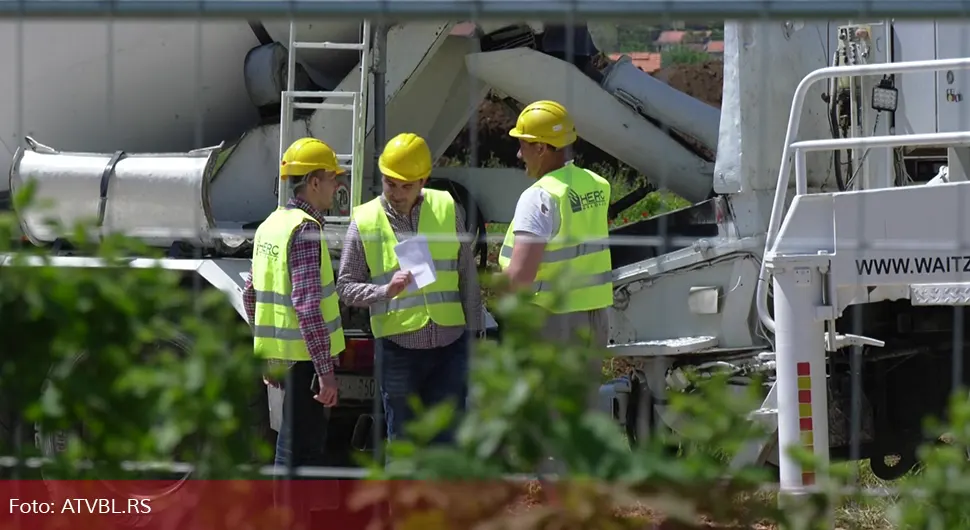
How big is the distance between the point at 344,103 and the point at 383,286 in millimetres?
1485

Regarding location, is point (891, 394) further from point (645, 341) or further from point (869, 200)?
point (869, 200)

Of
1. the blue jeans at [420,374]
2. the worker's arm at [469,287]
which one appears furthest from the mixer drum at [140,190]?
the worker's arm at [469,287]

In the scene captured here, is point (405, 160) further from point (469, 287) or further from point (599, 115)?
point (599, 115)

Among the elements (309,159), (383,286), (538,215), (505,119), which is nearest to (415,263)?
(383,286)

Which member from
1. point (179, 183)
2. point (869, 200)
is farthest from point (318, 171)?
point (869, 200)

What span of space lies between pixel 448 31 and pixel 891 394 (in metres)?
2.39

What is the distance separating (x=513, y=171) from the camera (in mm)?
7113

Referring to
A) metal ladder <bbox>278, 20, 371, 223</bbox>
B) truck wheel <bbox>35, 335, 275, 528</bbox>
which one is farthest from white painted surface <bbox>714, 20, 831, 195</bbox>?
truck wheel <bbox>35, 335, 275, 528</bbox>

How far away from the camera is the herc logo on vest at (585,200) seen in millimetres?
5082

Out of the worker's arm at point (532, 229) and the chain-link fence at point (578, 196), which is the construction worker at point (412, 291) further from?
the worker's arm at point (532, 229)

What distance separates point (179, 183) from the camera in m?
6.19

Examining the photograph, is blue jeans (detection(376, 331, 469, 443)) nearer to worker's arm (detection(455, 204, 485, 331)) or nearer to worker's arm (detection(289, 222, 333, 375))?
worker's arm (detection(455, 204, 485, 331))

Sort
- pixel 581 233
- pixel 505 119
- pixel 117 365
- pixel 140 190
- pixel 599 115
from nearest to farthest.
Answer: pixel 117 365, pixel 581 233, pixel 140 190, pixel 599 115, pixel 505 119

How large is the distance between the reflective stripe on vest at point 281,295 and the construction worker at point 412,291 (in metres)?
0.14
